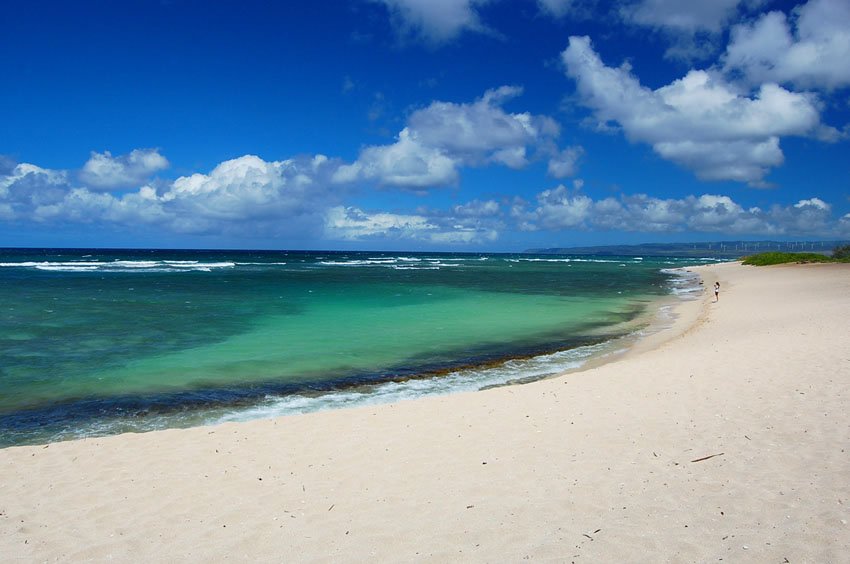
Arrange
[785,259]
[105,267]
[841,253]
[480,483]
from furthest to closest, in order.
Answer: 1. [105,267]
2. [841,253]
3. [785,259]
4. [480,483]

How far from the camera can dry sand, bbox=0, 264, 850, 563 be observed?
495 cm

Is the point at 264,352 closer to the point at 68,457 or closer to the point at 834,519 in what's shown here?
the point at 68,457

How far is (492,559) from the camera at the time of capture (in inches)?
185

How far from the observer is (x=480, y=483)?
624 cm

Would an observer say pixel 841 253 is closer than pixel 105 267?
Yes

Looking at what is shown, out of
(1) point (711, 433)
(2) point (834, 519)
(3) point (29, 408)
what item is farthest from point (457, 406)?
(3) point (29, 408)

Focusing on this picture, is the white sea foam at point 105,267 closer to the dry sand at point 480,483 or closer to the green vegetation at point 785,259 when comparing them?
the dry sand at point 480,483

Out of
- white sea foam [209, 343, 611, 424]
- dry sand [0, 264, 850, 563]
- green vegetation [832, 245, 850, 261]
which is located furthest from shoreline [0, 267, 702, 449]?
green vegetation [832, 245, 850, 261]

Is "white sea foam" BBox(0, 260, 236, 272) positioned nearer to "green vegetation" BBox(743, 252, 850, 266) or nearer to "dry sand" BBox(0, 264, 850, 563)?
"dry sand" BBox(0, 264, 850, 563)

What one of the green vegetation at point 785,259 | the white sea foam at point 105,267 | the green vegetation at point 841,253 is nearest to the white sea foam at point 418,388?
the white sea foam at point 105,267

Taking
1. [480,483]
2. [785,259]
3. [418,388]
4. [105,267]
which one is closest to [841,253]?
[785,259]

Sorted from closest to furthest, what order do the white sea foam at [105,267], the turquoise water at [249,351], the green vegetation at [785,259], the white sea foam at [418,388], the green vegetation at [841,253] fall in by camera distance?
the white sea foam at [418,388] → the turquoise water at [249,351] → the green vegetation at [785,259] → the white sea foam at [105,267] → the green vegetation at [841,253]

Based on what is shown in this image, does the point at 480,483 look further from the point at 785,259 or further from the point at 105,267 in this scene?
the point at 105,267

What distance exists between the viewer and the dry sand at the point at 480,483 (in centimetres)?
495
